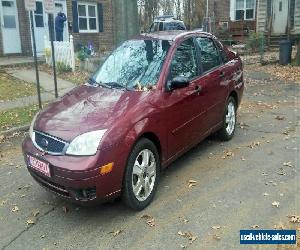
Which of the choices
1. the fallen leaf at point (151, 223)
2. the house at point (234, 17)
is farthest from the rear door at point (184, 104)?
the house at point (234, 17)

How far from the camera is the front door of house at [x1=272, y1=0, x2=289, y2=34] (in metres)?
24.1

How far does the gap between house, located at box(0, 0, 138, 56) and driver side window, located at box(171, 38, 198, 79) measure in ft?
32.5

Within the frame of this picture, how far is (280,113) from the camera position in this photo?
8.38 m

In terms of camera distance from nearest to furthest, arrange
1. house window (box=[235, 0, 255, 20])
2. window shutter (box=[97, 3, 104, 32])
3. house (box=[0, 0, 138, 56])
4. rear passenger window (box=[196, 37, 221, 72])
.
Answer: rear passenger window (box=[196, 37, 221, 72]), house (box=[0, 0, 138, 56]), window shutter (box=[97, 3, 104, 32]), house window (box=[235, 0, 255, 20])

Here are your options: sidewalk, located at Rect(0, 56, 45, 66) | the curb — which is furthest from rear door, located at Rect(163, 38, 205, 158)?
sidewalk, located at Rect(0, 56, 45, 66)

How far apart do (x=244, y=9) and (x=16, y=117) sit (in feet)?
68.9

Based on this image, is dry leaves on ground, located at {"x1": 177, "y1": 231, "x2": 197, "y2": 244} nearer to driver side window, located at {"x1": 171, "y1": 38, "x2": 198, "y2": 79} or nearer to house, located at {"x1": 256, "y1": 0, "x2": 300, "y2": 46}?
driver side window, located at {"x1": 171, "y1": 38, "x2": 198, "y2": 79}

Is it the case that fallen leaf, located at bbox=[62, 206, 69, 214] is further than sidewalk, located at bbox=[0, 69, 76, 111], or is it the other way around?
sidewalk, located at bbox=[0, 69, 76, 111]

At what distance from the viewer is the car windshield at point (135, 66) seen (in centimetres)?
484

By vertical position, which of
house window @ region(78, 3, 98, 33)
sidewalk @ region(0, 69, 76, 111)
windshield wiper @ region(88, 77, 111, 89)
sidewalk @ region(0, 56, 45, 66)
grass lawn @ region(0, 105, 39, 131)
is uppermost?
house window @ region(78, 3, 98, 33)

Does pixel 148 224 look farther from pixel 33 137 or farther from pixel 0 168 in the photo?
pixel 0 168

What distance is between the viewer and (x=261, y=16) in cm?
2483

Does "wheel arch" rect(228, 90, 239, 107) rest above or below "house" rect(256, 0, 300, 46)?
below

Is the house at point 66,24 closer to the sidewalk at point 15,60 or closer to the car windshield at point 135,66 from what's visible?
the sidewalk at point 15,60
